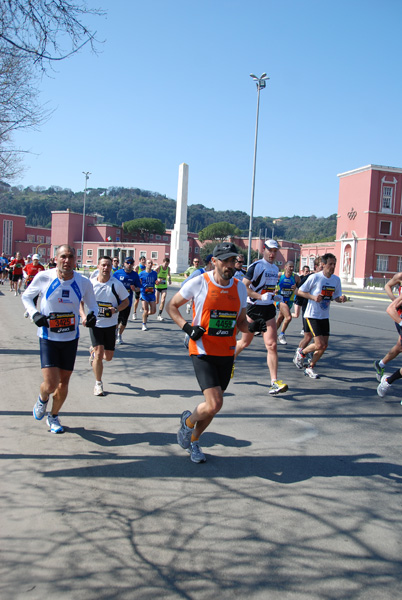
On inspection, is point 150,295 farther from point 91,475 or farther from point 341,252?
point 341,252

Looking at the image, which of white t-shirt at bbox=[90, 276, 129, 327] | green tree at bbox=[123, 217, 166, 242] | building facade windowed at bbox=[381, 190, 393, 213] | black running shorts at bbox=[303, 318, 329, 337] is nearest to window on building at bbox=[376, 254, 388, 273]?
building facade windowed at bbox=[381, 190, 393, 213]

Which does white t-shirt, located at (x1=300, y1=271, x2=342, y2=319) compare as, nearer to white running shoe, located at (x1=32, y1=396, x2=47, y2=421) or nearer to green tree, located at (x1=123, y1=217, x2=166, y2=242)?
white running shoe, located at (x1=32, y1=396, x2=47, y2=421)

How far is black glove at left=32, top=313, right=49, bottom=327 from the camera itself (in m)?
4.95

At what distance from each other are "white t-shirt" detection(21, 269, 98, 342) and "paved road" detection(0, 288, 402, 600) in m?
1.05

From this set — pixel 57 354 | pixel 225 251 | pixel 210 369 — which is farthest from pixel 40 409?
pixel 225 251

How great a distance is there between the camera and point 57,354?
17.0 ft

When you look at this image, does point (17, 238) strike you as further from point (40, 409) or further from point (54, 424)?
point (54, 424)

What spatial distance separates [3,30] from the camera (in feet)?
26.9

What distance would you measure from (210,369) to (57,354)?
1672 millimetres

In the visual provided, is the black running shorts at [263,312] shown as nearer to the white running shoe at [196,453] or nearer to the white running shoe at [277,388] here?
the white running shoe at [277,388]

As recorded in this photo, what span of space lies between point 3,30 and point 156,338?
735 centimetres

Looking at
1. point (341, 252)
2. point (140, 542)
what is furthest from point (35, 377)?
point (341, 252)

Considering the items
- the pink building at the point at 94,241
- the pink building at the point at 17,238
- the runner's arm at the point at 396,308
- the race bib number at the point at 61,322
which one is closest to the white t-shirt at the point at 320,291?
the runner's arm at the point at 396,308

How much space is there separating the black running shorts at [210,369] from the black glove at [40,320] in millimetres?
1549
